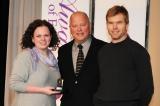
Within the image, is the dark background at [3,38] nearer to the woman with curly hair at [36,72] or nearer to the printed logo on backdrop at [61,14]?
the printed logo on backdrop at [61,14]

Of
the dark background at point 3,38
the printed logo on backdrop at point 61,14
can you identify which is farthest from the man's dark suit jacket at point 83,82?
the dark background at point 3,38

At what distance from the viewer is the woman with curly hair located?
2.72 m

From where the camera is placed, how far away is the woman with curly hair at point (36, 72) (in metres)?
2.72

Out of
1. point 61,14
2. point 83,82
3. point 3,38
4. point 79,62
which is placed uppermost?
point 61,14

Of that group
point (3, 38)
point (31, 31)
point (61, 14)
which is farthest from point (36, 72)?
point (3, 38)

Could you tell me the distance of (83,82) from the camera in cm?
276

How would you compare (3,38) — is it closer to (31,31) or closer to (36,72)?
(31,31)

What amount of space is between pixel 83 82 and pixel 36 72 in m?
0.34

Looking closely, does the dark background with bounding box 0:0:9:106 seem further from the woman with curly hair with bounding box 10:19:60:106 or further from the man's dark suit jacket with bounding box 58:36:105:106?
the man's dark suit jacket with bounding box 58:36:105:106

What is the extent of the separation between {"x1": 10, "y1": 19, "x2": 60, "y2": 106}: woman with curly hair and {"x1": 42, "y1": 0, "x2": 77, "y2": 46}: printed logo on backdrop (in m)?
1.38

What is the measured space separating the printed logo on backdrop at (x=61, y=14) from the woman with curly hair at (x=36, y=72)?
1378 millimetres

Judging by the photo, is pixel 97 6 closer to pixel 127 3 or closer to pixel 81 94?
pixel 127 3

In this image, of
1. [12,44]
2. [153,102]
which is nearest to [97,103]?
[153,102]

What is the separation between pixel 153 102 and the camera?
4004 mm
